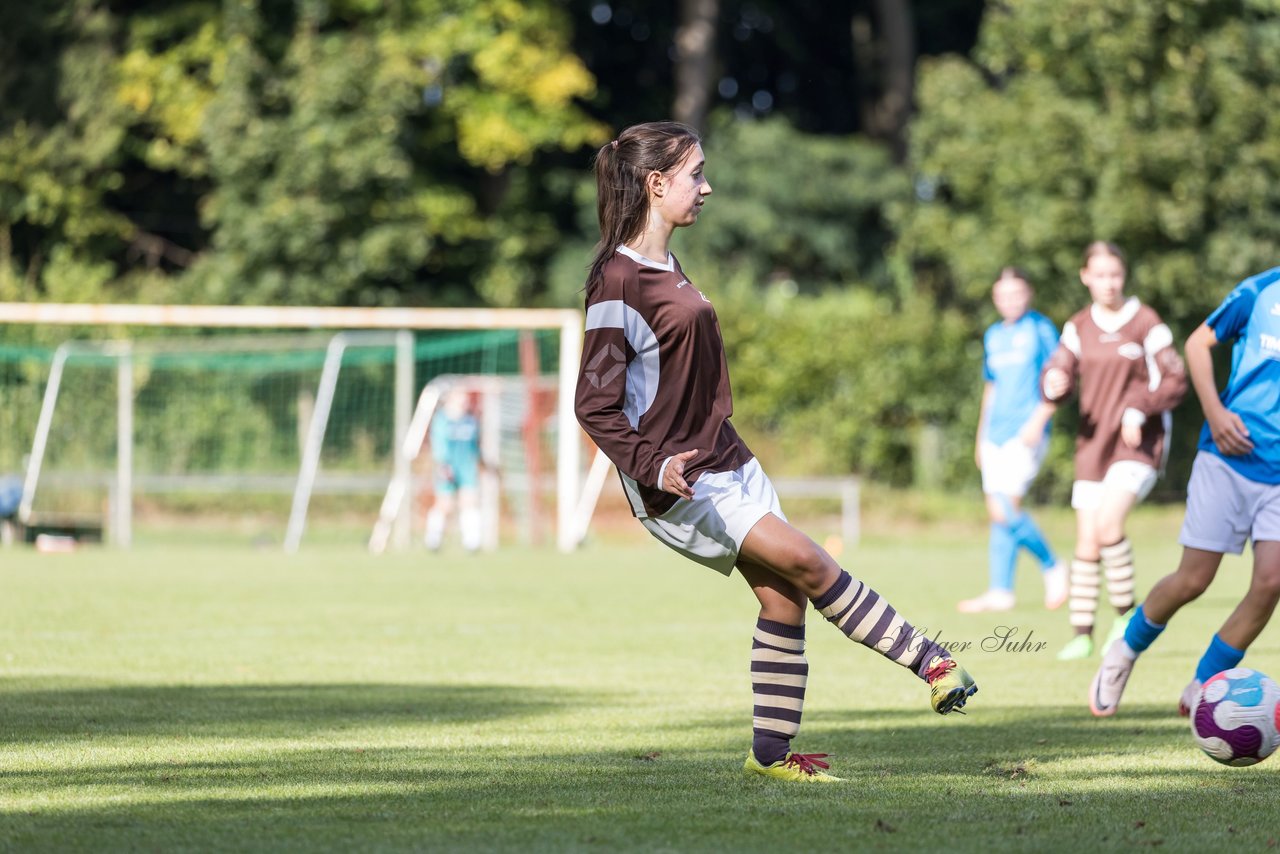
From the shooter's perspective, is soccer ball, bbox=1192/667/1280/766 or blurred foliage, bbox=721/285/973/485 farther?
blurred foliage, bbox=721/285/973/485

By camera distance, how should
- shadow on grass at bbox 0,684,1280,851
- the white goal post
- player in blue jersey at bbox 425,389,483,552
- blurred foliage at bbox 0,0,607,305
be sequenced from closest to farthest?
shadow on grass at bbox 0,684,1280,851 < player in blue jersey at bbox 425,389,483,552 < the white goal post < blurred foliage at bbox 0,0,607,305

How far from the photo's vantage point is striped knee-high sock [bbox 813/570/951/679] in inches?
215

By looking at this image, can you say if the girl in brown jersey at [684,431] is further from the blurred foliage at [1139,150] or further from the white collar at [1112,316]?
the blurred foliage at [1139,150]

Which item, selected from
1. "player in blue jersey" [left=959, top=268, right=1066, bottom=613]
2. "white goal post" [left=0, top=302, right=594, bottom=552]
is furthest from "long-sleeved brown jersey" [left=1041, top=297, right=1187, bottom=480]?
"white goal post" [left=0, top=302, right=594, bottom=552]

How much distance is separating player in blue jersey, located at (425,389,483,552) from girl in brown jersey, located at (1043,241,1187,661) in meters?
11.9

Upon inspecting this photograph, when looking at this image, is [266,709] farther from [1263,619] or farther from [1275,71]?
[1275,71]

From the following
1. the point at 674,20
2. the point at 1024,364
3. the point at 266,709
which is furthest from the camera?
the point at 674,20

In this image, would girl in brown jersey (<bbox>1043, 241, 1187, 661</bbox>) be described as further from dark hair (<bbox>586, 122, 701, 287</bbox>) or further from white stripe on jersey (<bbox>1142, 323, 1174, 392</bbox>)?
dark hair (<bbox>586, 122, 701, 287</bbox>)

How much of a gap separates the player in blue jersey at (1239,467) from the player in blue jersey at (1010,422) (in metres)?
5.09

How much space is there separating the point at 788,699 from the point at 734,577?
1198 cm

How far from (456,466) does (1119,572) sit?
1238cm

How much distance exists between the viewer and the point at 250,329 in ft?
90.6

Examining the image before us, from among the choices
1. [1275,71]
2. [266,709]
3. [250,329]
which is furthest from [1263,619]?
[250,329]

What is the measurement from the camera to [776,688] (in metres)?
5.66
